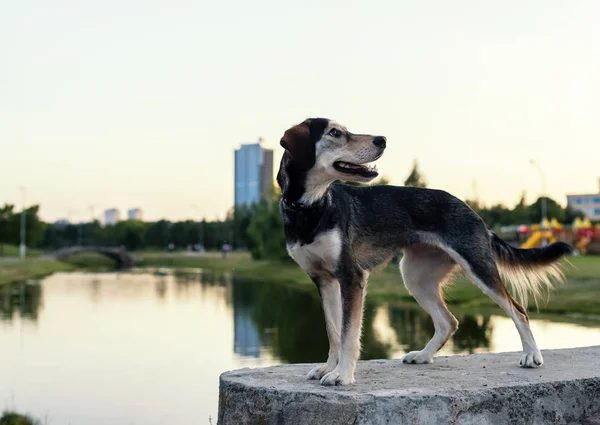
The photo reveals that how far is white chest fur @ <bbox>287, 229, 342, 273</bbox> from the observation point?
5742 millimetres

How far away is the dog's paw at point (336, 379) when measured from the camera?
580 centimetres

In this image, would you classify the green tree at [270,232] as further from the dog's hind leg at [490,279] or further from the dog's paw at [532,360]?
the dog's hind leg at [490,279]

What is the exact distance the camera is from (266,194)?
67.6m

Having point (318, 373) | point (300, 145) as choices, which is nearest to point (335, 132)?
point (300, 145)

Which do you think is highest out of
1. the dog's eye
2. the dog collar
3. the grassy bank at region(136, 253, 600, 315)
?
the dog's eye

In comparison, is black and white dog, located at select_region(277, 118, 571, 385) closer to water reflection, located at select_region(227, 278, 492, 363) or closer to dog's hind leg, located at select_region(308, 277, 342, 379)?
dog's hind leg, located at select_region(308, 277, 342, 379)

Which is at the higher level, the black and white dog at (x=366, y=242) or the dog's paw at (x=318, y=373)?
the black and white dog at (x=366, y=242)

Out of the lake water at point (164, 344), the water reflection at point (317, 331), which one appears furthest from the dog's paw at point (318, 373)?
the water reflection at point (317, 331)

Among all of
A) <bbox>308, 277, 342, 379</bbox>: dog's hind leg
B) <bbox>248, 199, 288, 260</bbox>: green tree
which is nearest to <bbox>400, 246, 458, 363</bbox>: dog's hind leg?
<bbox>308, 277, 342, 379</bbox>: dog's hind leg

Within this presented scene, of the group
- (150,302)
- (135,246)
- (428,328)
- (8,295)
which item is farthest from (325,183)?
(135,246)

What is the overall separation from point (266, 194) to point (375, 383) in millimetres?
61722

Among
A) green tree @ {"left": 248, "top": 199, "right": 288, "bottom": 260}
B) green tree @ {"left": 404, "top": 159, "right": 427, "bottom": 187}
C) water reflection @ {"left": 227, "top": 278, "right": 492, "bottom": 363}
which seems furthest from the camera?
green tree @ {"left": 248, "top": 199, "right": 288, "bottom": 260}

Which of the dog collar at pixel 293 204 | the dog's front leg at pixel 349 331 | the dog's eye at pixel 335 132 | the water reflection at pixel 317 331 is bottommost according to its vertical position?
the water reflection at pixel 317 331

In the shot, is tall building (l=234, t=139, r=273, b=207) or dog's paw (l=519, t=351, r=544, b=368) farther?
tall building (l=234, t=139, r=273, b=207)
